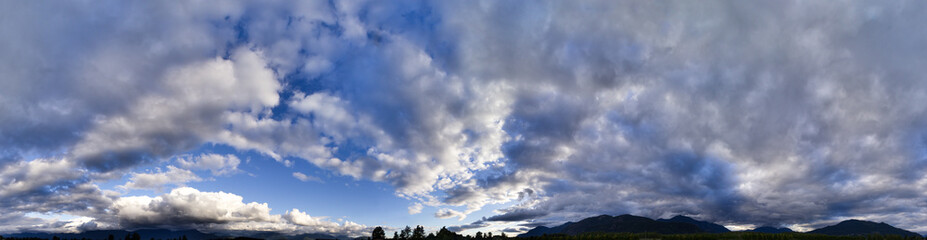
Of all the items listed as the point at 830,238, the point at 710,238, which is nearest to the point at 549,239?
the point at 710,238

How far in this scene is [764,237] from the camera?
303 ft

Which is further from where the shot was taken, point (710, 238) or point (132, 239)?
point (710, 238)

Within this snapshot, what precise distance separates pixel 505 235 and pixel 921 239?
318ft

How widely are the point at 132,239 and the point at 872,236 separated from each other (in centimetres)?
16380

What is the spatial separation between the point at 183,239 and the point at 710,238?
119319 mm

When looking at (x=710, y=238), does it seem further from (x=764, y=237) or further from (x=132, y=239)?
(x=132, y=239)

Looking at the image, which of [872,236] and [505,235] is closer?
[872,236]

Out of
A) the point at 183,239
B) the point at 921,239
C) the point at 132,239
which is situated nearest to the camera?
the point at 132,239

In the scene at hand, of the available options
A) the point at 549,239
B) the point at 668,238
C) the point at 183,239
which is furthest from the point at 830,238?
the point at 183,239

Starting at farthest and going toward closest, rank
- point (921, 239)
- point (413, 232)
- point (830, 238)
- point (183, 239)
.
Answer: point (413, 232) < point (830, 238) < point (921, 239) < point (183, 239)

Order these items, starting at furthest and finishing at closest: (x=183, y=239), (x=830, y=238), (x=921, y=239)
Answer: (x=830, y=238) → (x=921, y=239) → (x=183, y=239)

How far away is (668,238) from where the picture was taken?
9725cm

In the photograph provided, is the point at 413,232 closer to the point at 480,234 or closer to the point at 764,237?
the point at 480,234

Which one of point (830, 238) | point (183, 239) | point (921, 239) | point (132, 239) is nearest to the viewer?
point (132, 239)
